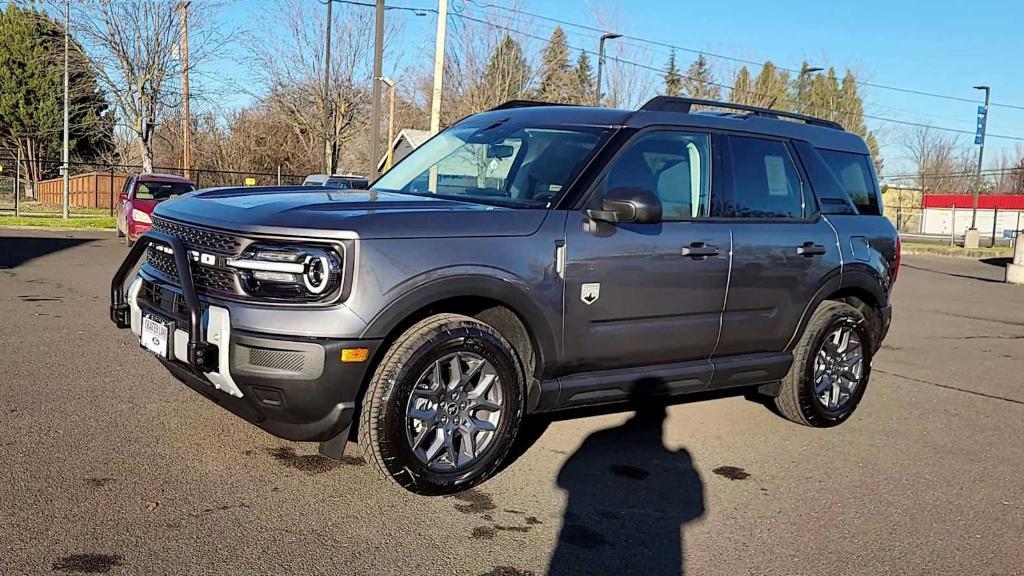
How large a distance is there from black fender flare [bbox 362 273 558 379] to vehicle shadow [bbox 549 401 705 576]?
724 millimetres

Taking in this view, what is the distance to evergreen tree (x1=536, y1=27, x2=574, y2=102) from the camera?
3809 cm

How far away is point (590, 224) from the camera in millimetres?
4543

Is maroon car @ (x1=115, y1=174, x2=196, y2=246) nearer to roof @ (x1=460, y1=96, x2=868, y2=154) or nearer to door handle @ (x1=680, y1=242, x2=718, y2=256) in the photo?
roof @ (x1=460, y1=96, x2=868, y2=154)

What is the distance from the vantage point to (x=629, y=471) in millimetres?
4750

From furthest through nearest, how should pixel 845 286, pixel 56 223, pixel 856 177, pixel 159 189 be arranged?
pixel 56 223 < pixel 159 189 < pixel 856 177 < pixel 845 286

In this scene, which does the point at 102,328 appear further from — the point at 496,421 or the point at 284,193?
the point at 496,421

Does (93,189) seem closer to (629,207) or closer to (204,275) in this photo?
(204,275)

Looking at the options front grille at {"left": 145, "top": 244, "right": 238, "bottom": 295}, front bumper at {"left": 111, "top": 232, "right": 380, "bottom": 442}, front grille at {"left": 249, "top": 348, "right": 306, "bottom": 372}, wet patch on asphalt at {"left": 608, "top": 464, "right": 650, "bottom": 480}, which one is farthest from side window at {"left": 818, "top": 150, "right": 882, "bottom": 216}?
front grille at {"left": 145, "top": 244, "right": 238, "bottom": 295}

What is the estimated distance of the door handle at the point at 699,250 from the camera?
490cm

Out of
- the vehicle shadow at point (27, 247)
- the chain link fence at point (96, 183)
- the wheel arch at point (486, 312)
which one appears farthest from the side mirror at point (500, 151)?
the chain link fence at point (96, 183)

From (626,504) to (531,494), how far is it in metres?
0.47

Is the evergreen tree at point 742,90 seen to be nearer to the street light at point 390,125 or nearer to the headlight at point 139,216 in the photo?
the street light at point 390,125

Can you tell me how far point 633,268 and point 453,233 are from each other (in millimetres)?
1088

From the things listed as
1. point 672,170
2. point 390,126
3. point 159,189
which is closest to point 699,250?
point 672,170
